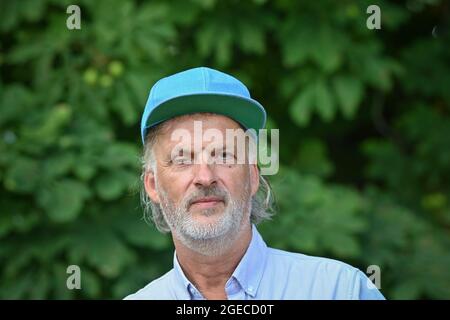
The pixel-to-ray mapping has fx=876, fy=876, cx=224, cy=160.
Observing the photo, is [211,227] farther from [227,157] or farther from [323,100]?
[323,100]

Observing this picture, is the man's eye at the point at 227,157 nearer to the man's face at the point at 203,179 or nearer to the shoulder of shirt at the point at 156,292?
the man's face at the point at 203,179

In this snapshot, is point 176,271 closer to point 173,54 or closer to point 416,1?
point 173,54

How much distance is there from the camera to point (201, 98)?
1.79 meters

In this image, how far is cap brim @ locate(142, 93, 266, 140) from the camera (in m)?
1.79

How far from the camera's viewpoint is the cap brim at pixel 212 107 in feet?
5.86

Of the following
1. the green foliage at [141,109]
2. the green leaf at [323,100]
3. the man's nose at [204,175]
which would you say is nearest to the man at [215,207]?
the man's nose at [204,175]

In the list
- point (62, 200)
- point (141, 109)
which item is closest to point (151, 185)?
point (62, 200)

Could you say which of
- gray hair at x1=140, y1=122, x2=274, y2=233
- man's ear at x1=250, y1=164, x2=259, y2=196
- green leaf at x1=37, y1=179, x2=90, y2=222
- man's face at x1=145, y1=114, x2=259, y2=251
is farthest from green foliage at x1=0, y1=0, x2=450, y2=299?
man's face at x1=145, y1=114, x2=259, y2=251

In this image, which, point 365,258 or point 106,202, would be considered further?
point 365,258

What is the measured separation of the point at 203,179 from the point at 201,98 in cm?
17

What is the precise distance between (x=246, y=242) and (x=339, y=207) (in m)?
2.60

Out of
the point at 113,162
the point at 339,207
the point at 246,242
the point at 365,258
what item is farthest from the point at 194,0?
the point at 246,242
